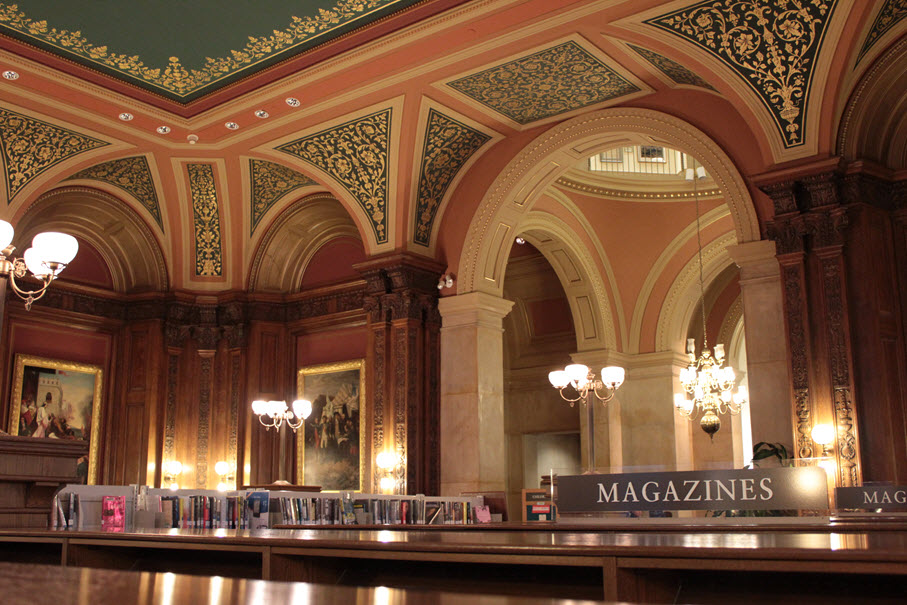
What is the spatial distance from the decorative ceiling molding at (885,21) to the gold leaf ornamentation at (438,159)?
477 centimetres

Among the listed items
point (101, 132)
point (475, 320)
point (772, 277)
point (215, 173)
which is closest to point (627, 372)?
point (475, 320)

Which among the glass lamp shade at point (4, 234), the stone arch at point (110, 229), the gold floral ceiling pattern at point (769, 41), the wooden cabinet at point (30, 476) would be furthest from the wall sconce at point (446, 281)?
the wooden cabinet at point (30, 476)

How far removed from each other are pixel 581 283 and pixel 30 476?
10.9 meters

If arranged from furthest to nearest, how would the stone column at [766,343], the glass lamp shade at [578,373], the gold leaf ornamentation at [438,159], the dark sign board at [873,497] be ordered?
the gold leaf ornamentation at [438,159], the glass lamp shade at [578,373], the stone column at [766,343], the dark sign board at [873,497]

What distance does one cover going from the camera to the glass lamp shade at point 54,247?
688 centimetres

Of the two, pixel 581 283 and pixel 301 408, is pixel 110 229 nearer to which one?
pixel 301 408

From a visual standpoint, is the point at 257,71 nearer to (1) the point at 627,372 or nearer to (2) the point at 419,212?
(2) the point at 419,212

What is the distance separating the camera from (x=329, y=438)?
13914mm

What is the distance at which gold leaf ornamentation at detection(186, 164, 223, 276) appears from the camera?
13.4m

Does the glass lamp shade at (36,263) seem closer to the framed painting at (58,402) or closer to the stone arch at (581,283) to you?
the framed painting at (58,402)

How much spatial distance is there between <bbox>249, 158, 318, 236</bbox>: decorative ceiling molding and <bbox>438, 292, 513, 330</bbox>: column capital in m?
2.76

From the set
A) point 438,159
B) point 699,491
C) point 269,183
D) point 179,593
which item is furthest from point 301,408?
point 179,593

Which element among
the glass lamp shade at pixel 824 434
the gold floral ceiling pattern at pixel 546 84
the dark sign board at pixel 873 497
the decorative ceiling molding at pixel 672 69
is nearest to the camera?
the dark sign board at pixel 873 497

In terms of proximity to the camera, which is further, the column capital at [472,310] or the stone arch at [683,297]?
the stone arch at [683,297]
